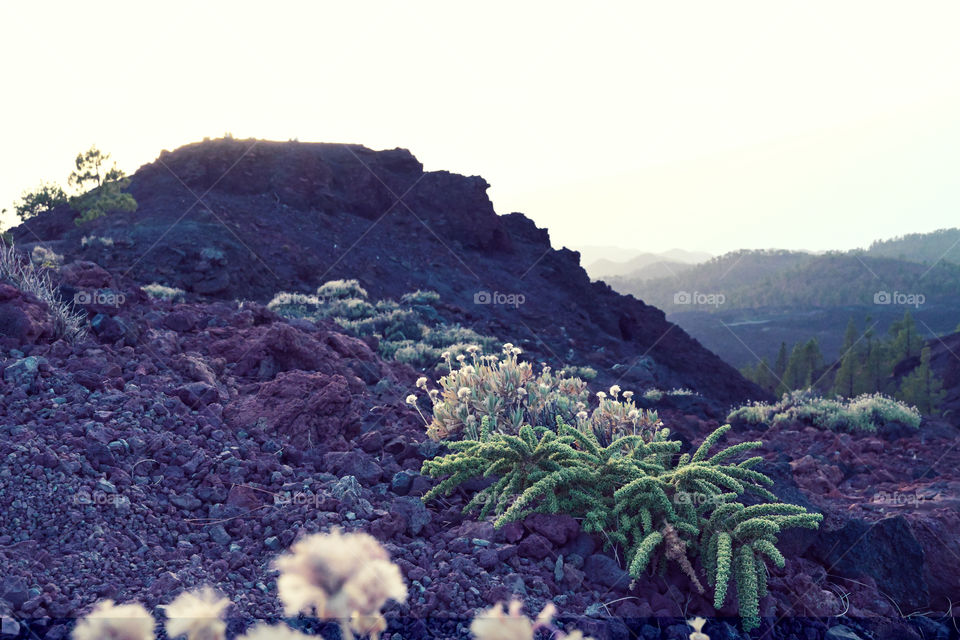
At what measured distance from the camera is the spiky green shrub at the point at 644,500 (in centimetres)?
330

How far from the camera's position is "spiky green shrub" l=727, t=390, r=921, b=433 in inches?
399

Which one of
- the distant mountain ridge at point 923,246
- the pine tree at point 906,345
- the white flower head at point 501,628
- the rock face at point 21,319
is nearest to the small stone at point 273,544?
the white flower head at point 501,628

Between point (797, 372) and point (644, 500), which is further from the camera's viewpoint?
point (797, 372)

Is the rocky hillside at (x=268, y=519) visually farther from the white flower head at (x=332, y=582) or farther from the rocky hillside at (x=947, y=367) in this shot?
the rocky hillside at (x=947, y=367)

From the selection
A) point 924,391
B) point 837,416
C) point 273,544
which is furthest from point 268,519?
point 924,391

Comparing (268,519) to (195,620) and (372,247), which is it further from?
(372,247)

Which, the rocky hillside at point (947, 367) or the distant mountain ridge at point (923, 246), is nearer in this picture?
the rocky hillside at point (947, 367)

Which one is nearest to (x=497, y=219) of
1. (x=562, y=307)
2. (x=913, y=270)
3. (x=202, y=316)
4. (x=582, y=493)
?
(x=562, y=307)

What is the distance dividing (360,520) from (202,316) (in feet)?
14.9

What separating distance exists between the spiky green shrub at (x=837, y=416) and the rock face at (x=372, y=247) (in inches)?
39.5

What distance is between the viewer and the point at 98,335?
5.51 metres

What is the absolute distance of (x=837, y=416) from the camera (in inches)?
401

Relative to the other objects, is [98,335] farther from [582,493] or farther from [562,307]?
[562,307]

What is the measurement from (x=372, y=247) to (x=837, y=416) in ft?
42.6
